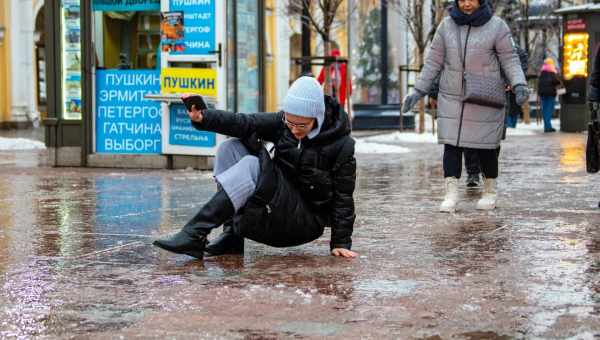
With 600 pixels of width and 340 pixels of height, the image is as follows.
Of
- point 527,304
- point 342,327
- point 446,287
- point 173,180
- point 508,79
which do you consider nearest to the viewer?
point 342,327

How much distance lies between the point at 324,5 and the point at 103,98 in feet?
24.1

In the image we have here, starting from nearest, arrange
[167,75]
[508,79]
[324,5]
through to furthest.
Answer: [508,79] < [167,75] < [324,5]

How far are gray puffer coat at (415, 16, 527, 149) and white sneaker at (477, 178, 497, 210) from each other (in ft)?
0.97

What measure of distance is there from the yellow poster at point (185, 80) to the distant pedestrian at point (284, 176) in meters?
6.67

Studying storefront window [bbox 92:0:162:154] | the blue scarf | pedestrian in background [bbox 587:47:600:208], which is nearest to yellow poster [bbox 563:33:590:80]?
storefront window [bbox 92:0:162:154]

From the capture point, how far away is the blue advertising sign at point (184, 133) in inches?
506

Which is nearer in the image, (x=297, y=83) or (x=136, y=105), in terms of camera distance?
(x=297, y=83)

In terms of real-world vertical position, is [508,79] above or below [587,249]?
above

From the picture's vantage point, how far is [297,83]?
589cm

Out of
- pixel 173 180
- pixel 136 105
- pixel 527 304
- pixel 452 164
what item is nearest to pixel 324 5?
pixel 136 105

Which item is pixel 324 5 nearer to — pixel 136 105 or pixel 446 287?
pixel 136 105

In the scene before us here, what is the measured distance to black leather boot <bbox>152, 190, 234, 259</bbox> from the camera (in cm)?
584

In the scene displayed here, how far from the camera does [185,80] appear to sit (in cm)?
1276

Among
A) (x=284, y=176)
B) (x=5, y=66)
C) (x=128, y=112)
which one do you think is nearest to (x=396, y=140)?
(x=128, y=112)
